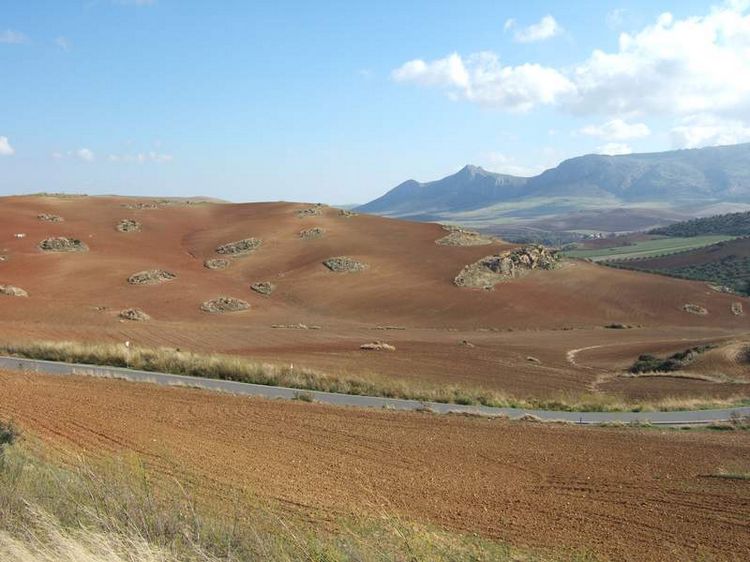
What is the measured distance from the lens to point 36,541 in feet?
18.1

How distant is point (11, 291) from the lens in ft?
157

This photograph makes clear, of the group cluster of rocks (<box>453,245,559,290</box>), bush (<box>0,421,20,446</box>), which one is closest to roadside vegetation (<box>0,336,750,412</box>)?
bush (<box>0,421,20,446</box>)

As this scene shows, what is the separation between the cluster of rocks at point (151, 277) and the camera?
182 feet

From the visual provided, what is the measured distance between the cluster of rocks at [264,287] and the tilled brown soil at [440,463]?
38.0m

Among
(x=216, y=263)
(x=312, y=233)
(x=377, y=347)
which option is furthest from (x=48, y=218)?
(x=377, y=347)

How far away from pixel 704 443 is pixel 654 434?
4.91 ft

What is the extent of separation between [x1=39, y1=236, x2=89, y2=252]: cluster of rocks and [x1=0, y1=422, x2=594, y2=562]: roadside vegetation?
189 feet

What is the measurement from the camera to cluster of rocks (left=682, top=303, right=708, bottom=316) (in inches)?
2190

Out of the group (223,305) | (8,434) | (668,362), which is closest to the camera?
→ (8,434)

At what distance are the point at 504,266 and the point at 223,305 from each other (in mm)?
26222

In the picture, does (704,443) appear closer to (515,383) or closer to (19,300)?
(515,383)

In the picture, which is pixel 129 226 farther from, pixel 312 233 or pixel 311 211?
pixel 311 211

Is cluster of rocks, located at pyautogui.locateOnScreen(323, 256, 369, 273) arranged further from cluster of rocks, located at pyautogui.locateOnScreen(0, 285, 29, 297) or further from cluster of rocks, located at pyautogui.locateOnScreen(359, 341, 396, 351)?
cluster of rocks, located at pyautogui.locateOnScreen(359, 341, 396, 351)

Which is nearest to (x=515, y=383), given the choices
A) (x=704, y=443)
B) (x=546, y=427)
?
(x=546, y=427)
